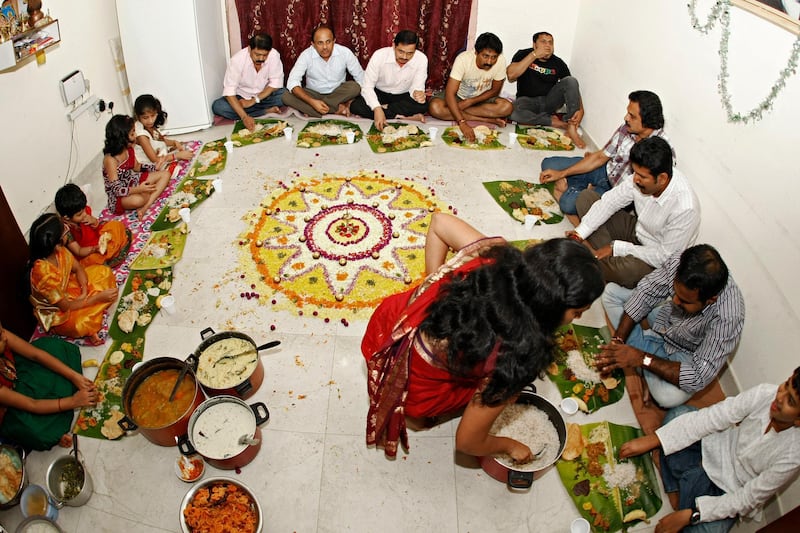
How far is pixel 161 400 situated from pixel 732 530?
8.77ft

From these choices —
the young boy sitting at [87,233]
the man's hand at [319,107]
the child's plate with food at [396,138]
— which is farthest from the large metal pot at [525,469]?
the man's hand at [319,107]

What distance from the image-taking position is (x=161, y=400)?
244 cm

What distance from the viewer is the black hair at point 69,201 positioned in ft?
9.96

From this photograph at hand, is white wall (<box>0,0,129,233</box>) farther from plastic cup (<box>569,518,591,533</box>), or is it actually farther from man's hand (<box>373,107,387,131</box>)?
plastic cup (<box>569,518,591,533</box>)

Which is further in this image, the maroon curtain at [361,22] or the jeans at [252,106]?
the maroon curtain at [361,22]

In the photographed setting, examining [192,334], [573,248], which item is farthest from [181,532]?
[573,248]

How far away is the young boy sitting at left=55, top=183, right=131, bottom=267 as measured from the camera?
10.0 feet

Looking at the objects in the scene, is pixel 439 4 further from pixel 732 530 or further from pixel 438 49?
pixel 732 530

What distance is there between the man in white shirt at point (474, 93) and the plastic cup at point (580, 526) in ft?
11.4

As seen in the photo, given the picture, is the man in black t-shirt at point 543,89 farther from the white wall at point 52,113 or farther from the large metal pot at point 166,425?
the large metal pot at point 166,425

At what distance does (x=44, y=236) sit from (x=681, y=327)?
3342 millimetres

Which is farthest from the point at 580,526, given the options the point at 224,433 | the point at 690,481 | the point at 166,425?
the point at 166,425

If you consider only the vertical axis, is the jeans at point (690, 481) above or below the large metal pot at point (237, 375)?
below

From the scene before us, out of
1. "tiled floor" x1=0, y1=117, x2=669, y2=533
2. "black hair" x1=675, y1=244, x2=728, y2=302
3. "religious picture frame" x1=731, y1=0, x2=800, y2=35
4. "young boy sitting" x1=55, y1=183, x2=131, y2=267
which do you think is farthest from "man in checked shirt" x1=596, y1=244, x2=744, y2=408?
"young boy sitting" x1=55, y1=183, x2=131, y2=267
